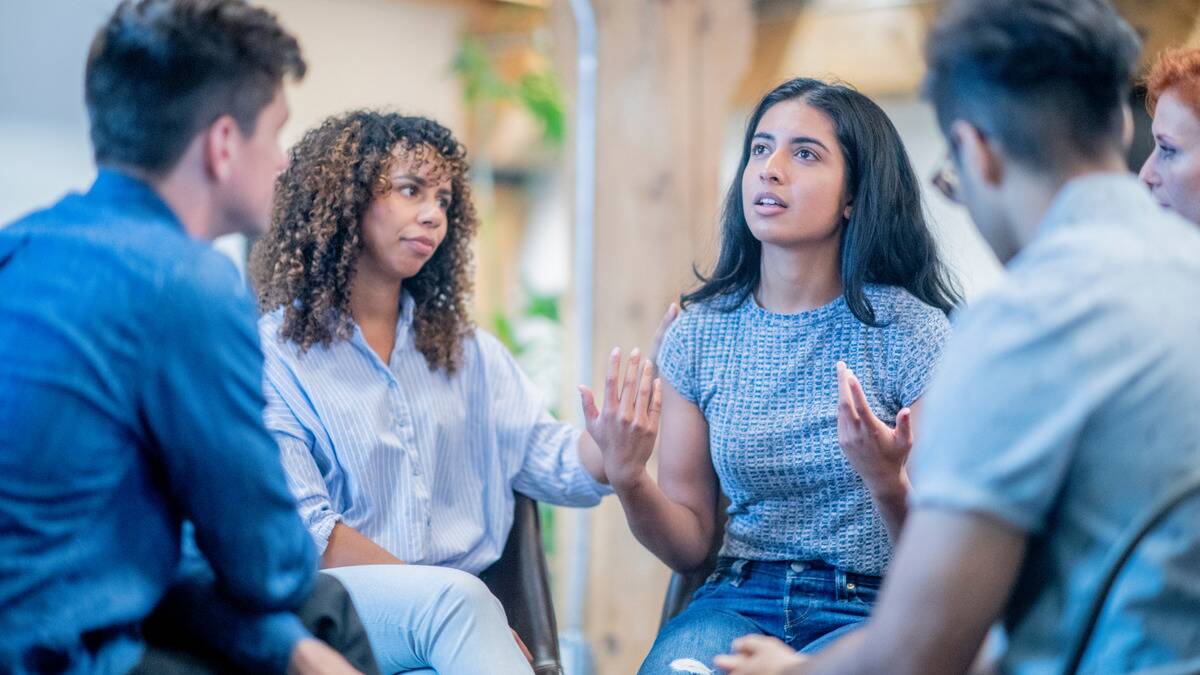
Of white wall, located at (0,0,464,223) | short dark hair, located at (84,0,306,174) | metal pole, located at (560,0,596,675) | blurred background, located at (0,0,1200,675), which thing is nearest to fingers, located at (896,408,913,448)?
blurred background, located at (0,0,1200,675)

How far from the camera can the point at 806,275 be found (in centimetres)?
196

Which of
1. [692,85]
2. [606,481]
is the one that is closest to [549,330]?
[692,85]

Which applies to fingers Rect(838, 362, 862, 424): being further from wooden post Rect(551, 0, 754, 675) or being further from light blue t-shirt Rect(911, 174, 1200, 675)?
wooden post Rect(551, 0, 754, 675)

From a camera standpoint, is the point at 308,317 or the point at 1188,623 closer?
the point at 1188,623

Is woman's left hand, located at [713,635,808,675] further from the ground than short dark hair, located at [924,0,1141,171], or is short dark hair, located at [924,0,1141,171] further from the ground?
short dark hair, located at [924,0,1141,171]

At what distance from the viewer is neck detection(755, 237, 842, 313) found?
1955 mm

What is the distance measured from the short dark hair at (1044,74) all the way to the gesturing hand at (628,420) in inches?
28.7

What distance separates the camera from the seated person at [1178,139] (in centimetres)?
194

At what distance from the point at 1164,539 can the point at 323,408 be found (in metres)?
1.23

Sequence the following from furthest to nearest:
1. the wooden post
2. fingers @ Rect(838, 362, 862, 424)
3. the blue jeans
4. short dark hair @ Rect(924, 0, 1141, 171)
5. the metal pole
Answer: the wooden post < the metal pole < the blue jeans < fingers @ Rect(838, 362, 862, 424) < short dark hair @ Rect(924, 0, 1141, 171)

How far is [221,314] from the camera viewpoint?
1197 millimetres

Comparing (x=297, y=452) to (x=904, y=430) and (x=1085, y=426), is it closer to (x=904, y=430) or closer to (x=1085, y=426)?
(x=904, y=430)

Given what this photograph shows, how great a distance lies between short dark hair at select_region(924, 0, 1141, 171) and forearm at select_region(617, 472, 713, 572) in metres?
0.87

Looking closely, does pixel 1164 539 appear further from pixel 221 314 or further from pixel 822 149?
pixel 822 149
